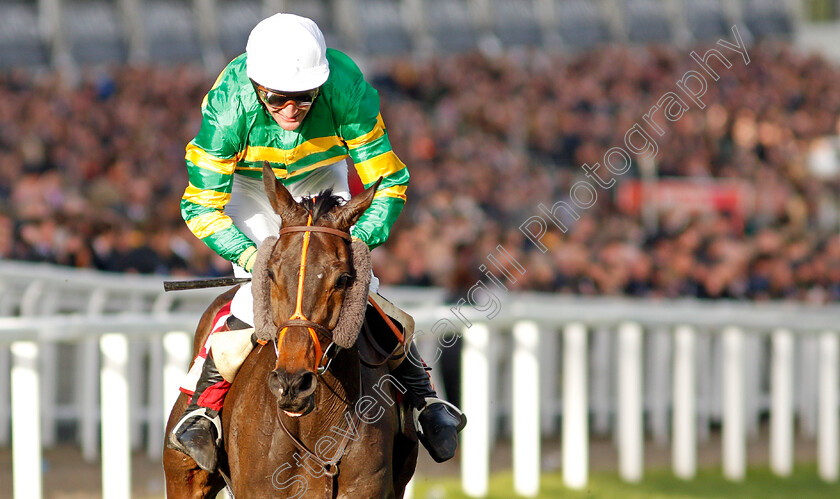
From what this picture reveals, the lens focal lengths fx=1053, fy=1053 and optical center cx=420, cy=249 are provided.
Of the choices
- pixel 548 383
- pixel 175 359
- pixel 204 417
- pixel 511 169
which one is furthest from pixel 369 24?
pixel 204 417

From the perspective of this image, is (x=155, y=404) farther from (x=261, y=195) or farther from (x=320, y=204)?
(x=320, y=204)

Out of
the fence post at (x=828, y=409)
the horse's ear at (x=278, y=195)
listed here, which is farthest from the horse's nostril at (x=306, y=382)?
the fence post at (x=828, y=409)

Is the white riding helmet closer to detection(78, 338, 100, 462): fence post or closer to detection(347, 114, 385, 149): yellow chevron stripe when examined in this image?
detection(347, 114, 385, 149): yellow chevron stripe

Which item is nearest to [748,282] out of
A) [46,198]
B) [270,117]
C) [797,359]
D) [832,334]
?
[797,359]

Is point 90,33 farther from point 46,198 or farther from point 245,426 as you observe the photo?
point 245,426

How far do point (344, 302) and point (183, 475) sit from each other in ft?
3.46

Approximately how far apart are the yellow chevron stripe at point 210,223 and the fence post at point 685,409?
4.21 meters

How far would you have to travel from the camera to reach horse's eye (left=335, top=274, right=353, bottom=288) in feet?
9.01

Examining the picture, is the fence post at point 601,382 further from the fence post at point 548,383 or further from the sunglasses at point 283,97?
the sunglasses at point 283,97

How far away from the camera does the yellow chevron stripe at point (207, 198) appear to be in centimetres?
327

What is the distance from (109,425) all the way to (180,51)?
49.3 ft

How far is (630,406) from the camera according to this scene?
6.45 m

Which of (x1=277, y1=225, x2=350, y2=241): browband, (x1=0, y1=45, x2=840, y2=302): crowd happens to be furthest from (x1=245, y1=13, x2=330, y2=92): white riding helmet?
(x1=0, y1=45, x2=840, y2=302): crowd

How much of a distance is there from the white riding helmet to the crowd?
3.77 m
